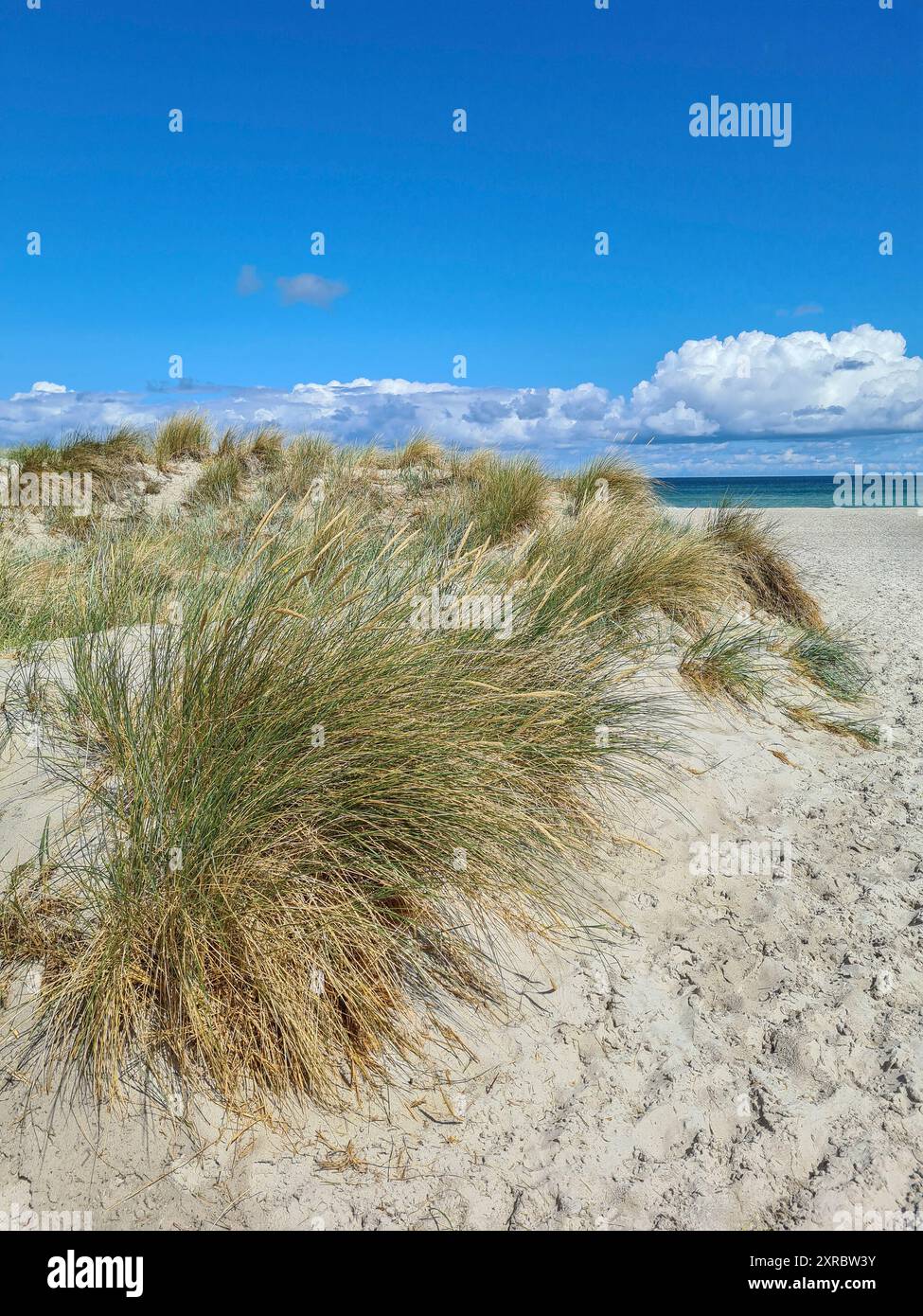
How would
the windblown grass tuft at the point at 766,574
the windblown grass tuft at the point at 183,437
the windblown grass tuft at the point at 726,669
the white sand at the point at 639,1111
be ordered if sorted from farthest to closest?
the windblown grass tuft at the point at 183,437 → the windblown grass tuft at the point at 766,574 → the windblown grass tuft at the point at 726,669 → the white sand at the point at 639,1111

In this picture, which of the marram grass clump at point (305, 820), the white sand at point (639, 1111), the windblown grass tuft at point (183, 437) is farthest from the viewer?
the windblown grass tuft at point (183, 437)

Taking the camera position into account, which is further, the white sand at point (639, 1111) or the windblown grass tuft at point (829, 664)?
the windblown grass tuft at point (829, 664)

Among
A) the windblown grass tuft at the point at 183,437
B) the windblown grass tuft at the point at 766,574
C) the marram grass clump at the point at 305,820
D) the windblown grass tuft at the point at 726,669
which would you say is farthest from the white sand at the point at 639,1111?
the windblown grass tuft at the point at 183,437

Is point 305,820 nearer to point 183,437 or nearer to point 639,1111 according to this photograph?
point 639,1111

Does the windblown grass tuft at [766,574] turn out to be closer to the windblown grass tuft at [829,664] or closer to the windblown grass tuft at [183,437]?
the windblown grass tuft at [829,664]

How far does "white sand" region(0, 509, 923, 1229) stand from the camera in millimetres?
2016

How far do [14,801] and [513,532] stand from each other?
17.1 feet

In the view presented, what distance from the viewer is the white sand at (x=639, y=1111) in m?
2.02

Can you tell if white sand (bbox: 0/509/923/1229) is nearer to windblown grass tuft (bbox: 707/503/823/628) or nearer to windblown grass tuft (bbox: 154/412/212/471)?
windblown grass tuft (bbox: 707/503/823/628)

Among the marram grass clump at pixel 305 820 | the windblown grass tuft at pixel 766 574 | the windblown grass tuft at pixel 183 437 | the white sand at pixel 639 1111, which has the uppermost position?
the windblown grass tuft at pixel 183 437

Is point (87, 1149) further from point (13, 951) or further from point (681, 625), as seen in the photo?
point (681, 625)

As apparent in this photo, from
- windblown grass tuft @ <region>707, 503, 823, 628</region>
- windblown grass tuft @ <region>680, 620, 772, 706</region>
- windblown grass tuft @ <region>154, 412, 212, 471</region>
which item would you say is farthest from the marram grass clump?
windblown grass tuft @ <region>154, 412, 212, 471</region>

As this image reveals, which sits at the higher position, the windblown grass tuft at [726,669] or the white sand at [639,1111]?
the windblown grass tuft at [726,669]

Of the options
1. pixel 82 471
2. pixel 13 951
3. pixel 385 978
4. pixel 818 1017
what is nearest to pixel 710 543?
pixel 818 1017
